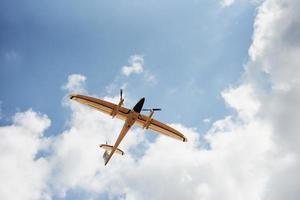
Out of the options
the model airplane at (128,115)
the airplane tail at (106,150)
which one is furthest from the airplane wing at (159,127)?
the airplane tail at (106,150)

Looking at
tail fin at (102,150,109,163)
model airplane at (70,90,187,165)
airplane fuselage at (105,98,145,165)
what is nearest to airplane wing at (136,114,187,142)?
model airplane at (70,90,187,165)

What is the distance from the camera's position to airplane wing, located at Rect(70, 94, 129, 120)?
52.6 metres

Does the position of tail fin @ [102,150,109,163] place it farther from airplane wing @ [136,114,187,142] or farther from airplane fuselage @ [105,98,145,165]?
airplane wing @ [136,114,187,142]

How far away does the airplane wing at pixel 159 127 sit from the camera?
183 feet

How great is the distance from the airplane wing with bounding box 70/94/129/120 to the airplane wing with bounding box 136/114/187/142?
3.38 m

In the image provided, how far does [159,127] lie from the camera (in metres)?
58.0

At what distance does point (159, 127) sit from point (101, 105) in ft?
34.4

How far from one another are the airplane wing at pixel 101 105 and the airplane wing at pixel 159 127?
338 cm

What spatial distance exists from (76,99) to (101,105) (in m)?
3.81

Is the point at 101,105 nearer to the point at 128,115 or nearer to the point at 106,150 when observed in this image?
the point at 128,115

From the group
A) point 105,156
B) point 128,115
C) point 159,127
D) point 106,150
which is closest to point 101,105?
point 128,115

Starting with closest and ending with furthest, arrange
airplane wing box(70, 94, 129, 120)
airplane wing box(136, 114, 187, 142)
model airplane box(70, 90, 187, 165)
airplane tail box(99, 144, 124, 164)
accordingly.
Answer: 1. model airplane box(70, 90, 187, 165)
2. airplane wing box(70, 94, 129, 120)
3. airplane wing box(136, 114, 187, 142)
4. airplane tail box(99, 144, 124, 164)

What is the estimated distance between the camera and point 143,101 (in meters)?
49.2

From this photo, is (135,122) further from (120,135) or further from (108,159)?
(108,159)
